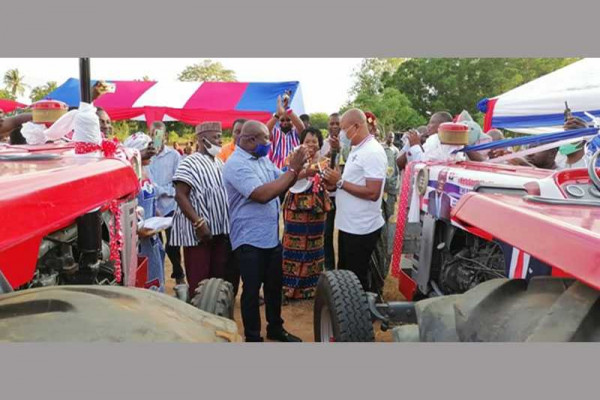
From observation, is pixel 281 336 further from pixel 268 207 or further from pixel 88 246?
pixel 88 246

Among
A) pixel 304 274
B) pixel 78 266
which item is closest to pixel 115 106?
pixel 304 274

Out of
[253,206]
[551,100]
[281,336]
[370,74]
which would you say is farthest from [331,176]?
[370,74]

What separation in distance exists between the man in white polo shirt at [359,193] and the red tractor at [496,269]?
45 centimetres

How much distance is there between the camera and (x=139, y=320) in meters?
1.33

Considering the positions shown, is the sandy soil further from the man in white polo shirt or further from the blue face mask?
the blue face mask

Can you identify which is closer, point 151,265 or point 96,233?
point 96,233

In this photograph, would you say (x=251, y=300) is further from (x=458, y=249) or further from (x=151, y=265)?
(x=458, y=249)

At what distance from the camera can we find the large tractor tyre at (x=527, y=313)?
127cm

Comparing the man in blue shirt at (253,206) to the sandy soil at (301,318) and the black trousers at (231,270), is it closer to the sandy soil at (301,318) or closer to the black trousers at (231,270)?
the black trousers at (231,270)

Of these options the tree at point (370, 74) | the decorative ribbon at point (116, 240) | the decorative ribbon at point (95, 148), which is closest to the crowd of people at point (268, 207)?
the decorative ribbon at point (95, 148)

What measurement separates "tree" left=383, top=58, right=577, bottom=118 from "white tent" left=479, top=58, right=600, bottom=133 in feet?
75.0

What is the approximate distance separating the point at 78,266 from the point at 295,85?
1015 centimetres

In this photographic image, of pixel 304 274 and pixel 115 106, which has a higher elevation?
pixel 115 106

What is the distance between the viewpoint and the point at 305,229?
17.5 ft
